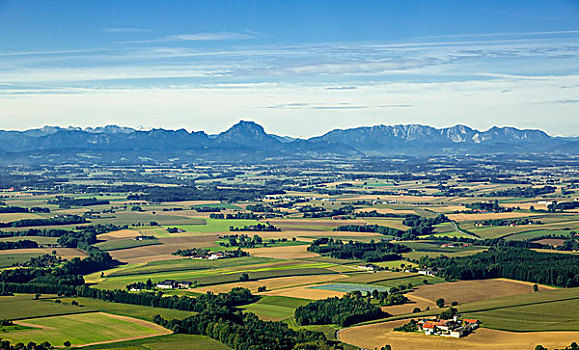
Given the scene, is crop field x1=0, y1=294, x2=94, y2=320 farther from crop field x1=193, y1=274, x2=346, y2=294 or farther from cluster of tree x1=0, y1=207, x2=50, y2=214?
cluster of tree x1=0, y1=207, x2=50, y2=214

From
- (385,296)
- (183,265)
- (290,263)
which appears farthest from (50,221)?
(385,296)

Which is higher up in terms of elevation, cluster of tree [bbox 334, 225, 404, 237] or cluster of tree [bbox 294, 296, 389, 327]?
cluster of tree [bbox 334, 225, 404, 237]

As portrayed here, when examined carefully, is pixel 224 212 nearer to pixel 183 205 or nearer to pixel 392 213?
pixel 183 205

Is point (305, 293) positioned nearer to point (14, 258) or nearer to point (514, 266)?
point (514, 266)

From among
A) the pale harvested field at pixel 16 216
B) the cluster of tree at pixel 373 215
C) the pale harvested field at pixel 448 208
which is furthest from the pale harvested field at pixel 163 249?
the pale harvested field at pixel 448 208

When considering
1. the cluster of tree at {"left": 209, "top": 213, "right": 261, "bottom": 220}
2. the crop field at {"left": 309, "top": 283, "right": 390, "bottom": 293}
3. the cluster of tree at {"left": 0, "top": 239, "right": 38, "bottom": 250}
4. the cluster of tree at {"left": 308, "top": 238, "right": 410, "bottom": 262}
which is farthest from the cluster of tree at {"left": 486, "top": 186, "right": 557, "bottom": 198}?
the cluster of tree at {"left": 0, "top": 239, "right": 38, "bottom": 250}

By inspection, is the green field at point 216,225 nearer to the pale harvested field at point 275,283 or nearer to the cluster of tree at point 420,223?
the cluster of tree at point 420,223
